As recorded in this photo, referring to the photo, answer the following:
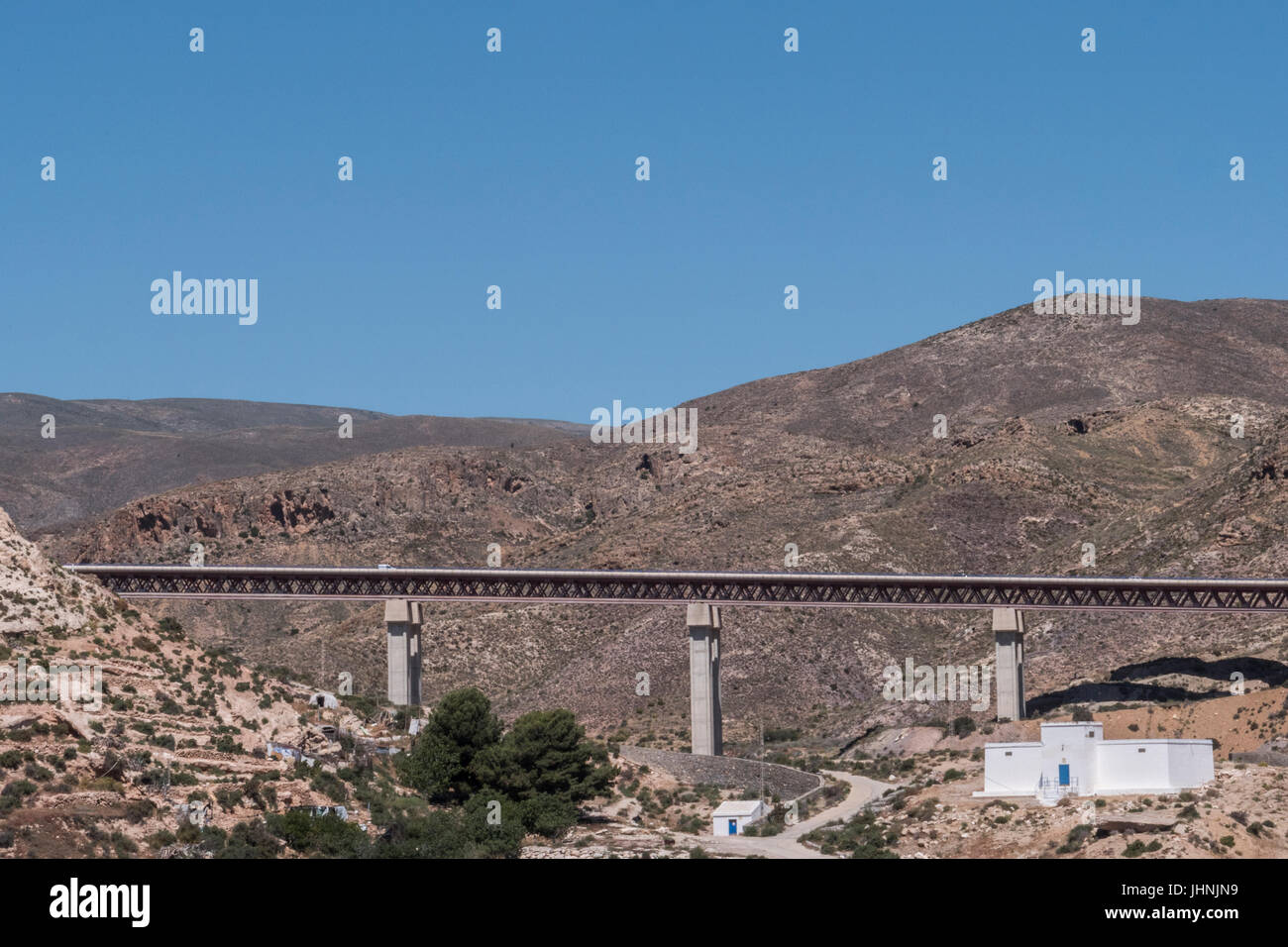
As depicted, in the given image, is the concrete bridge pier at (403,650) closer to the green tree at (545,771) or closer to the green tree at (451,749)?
the green tree at (545,771)

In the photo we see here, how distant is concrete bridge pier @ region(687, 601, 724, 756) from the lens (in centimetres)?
8181

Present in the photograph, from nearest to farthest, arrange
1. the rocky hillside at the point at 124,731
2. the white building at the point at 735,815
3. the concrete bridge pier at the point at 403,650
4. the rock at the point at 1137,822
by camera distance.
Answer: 1. the rocky hillside at the point at 124,731
2. the rock at the point at 1137,822
3. the white building at the point at 735,815
4. the concrete bridge pier at the point at 403,650

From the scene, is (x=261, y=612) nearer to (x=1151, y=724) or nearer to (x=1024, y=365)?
(x=1151, y=724)

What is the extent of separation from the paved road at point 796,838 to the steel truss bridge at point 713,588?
556 inches

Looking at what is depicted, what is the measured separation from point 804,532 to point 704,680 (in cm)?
3694

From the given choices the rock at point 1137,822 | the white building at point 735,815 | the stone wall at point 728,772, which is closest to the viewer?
the rock at point 1137,822

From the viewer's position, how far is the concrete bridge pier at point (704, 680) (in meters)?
81.8

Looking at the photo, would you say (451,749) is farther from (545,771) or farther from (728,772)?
(728,772)

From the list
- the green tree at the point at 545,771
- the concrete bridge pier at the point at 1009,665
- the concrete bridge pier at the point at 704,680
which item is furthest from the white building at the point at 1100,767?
the concrete bridge pier at the point at 704,680

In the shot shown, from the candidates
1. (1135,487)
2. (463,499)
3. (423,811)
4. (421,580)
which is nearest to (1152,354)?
(1135,487)

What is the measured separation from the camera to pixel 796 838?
57969 millimetres

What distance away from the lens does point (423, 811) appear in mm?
54000

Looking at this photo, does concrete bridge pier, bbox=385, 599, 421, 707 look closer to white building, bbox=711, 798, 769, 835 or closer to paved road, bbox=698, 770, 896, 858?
white building, bbox=711, 798, 769, 835

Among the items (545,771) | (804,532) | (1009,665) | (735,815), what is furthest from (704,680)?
(804,532)
